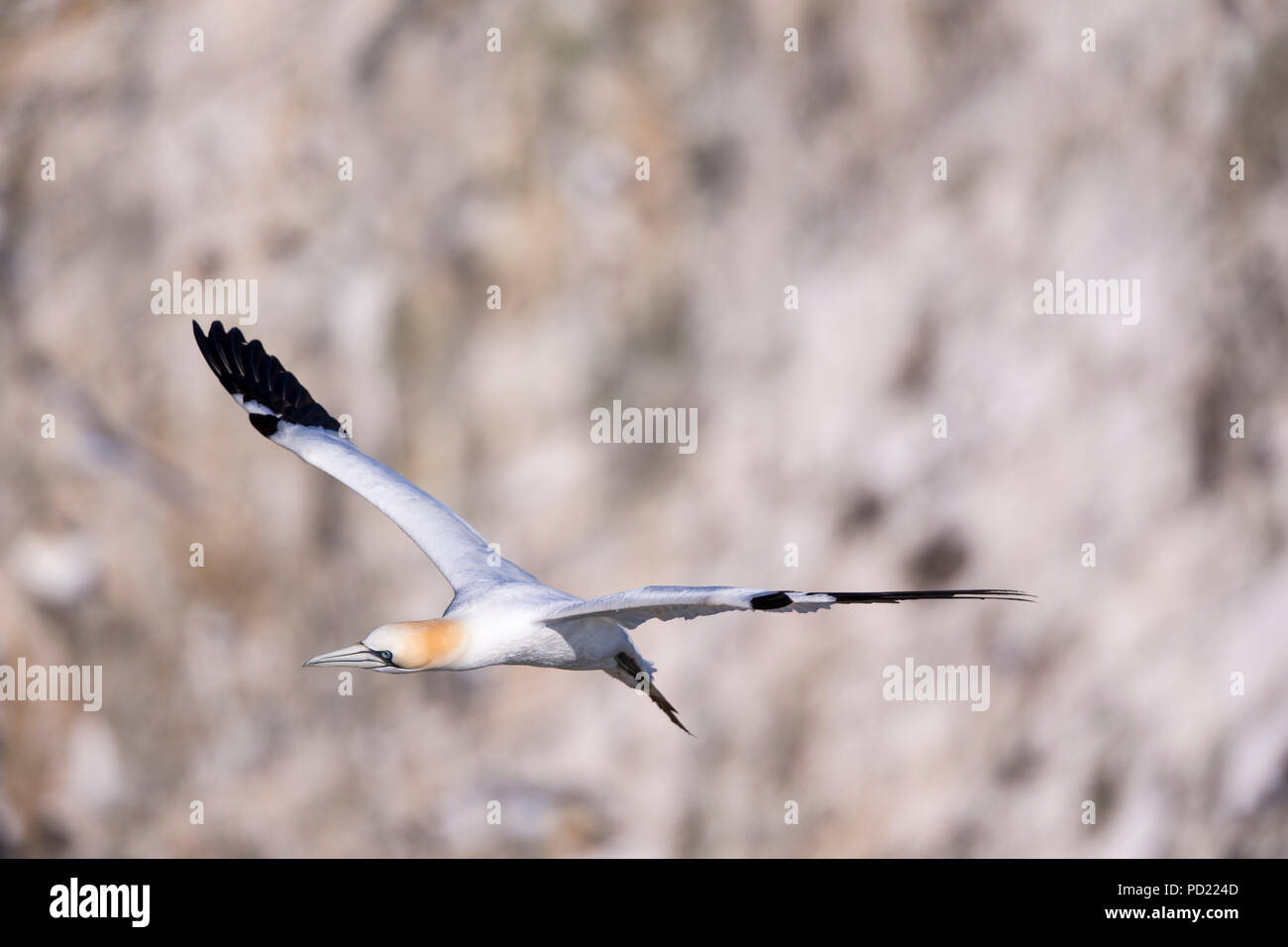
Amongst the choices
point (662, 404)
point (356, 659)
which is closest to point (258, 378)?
point (356, 659)

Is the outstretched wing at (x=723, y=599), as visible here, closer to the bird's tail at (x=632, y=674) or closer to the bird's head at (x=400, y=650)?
the bird's head at (x=400, y=650)

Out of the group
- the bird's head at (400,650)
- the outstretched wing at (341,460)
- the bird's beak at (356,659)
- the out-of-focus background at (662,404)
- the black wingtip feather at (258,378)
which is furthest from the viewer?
the out-of-focus background at (662,404)

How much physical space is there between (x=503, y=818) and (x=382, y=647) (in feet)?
38.4

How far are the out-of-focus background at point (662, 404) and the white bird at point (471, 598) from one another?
7566 millimetres

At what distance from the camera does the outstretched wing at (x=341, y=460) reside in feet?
29.1

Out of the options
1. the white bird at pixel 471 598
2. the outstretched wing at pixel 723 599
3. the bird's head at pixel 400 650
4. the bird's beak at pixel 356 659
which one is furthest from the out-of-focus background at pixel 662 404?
the outstretched wing at pixel 723 599

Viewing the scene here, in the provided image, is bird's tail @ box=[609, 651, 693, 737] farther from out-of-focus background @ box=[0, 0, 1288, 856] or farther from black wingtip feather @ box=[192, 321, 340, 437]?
out-of-focus background @ box=[0, 0, 1288, 856]

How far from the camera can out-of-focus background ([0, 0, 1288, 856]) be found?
17.7 m

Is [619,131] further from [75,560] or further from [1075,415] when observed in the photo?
[75,560]

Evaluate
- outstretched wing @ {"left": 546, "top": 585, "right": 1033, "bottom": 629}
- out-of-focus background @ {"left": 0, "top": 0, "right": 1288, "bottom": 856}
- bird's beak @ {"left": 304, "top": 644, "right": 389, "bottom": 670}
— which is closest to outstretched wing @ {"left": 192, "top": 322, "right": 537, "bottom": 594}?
bird's beak @ {"left": 304, "top": 644, "right": 389, "bottom": 670}

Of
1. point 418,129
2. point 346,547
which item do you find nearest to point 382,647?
point 346,547

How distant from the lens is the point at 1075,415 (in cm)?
1792

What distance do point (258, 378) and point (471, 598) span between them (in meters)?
3.24

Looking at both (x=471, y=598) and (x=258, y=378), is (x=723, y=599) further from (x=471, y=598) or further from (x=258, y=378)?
(x=258, y=378)
